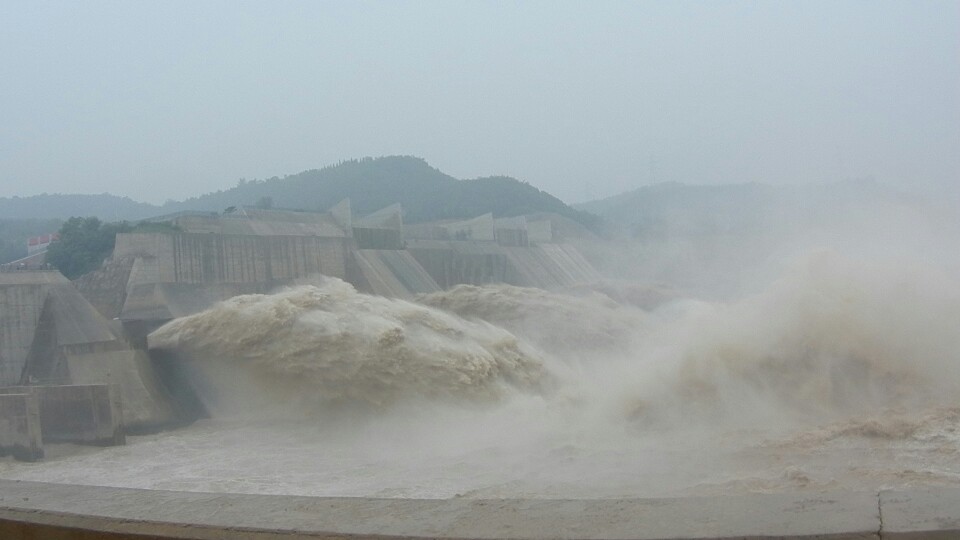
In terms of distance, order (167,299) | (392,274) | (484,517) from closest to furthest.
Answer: (484,517)
(167,299)
(392,274)

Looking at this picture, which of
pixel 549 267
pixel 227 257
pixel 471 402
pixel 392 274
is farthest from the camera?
pixel 549 267

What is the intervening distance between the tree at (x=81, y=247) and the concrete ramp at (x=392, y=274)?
9336 millimetres

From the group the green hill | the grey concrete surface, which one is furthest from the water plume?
the green hill

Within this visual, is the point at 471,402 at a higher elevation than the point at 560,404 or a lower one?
higher

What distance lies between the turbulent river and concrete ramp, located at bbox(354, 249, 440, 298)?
11.7 metres

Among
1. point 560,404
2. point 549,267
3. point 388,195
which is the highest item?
point 388,195

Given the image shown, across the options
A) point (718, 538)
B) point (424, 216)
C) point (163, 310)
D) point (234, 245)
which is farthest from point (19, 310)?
point (424, 216)

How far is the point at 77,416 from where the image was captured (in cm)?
1841

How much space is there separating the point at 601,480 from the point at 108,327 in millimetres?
16047

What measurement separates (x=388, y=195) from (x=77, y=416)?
7457 centimetres

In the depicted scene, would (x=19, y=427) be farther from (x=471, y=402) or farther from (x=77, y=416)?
(x=471, y=402)

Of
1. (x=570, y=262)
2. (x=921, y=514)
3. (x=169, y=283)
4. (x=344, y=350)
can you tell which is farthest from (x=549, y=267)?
(x=921, y=514)

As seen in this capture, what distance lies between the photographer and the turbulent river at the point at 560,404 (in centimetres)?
1225

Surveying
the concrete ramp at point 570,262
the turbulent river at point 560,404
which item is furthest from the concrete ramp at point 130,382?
the concrete ramp at point 570,262
